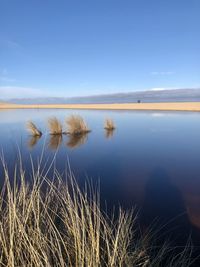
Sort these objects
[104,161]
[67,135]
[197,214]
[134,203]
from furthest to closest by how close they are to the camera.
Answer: [67,135] < [104,161] < [134,203] < [197,214]

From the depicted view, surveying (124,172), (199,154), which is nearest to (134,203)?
(124,172)

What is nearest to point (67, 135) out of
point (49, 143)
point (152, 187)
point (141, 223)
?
point (49, 143)

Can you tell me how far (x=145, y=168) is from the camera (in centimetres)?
548

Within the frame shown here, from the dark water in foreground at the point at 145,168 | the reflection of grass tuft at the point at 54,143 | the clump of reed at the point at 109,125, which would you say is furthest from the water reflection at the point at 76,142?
the clump of reed at the point at 109,125

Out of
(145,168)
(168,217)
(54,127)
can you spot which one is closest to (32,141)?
(54,127)

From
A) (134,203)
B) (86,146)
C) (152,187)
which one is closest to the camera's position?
(134,203)

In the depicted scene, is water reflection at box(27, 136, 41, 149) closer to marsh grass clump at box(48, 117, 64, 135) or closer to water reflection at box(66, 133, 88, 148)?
marsh grass clump at box(48, 117, 64, 135)

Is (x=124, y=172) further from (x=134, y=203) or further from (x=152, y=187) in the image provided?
(x=134, y=203)

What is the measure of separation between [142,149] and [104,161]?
166cm

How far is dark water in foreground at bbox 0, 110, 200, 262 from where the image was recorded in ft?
10.8

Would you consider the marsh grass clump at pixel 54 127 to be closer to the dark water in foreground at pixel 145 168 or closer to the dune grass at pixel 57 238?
the dark water in foreground at pixel 145 168

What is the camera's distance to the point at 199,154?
651 cm

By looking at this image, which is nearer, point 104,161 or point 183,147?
point 104,161

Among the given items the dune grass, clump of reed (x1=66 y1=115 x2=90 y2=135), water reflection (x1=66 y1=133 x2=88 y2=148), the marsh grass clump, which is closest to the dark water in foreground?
water reflection (x1=66 y1=133 x2=88 y2=148)
